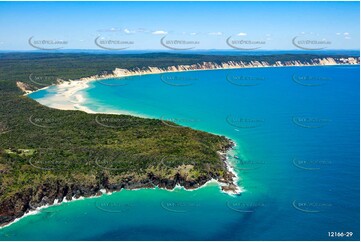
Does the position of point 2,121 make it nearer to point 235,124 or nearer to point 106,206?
point 106,206

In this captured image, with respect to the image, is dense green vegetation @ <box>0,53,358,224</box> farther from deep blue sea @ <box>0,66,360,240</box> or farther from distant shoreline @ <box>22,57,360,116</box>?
distant shoreline @ <box>22,57,360,116</box>

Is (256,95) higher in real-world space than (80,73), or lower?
lower

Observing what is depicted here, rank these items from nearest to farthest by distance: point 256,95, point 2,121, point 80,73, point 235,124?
point 2,121 < point 235,124 < point 256,95 < point 80,73

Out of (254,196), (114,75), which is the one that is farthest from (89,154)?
(114,75)

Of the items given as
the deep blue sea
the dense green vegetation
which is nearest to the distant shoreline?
the deep blue sea

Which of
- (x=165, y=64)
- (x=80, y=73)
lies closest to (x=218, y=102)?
(x=80, y=73)

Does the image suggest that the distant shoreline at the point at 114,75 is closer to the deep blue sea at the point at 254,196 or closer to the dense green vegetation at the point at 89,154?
the deep blue sea at the point at 254,196

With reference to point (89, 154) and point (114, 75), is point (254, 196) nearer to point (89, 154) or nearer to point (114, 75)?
point (89, 154)

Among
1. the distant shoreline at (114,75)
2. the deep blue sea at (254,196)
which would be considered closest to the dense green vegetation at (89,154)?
the deep blue sea at (254,196)
